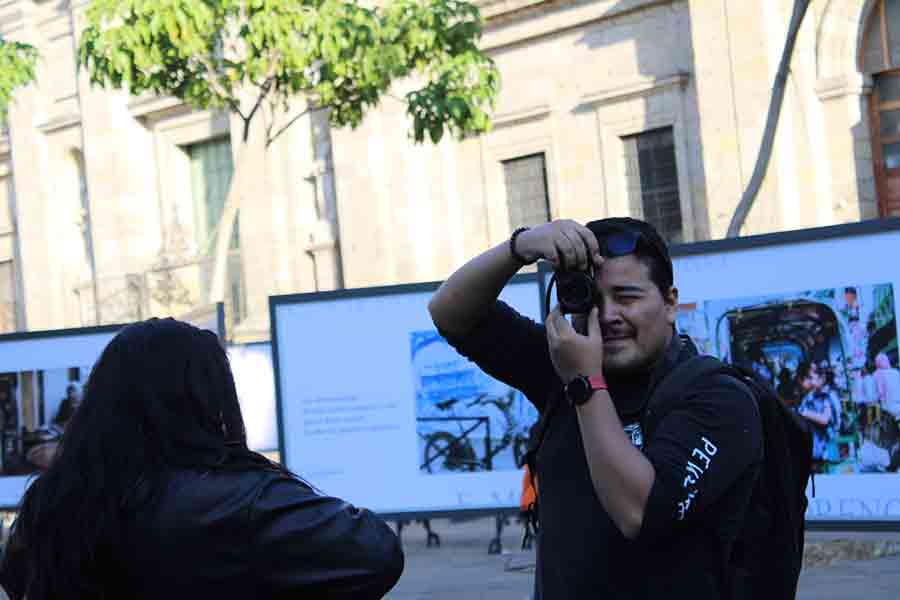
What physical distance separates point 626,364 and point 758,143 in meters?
18.4

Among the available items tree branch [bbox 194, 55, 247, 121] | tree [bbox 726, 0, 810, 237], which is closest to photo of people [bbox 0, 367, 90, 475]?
tree [bbox 726, 0, 810, 237]

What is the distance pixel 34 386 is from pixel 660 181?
12996 millimetres

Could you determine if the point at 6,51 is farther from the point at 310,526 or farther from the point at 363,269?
the point at 310,526

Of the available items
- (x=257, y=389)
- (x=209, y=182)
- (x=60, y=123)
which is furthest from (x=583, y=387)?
(x=60, y=123)

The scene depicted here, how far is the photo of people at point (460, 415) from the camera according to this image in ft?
33.3

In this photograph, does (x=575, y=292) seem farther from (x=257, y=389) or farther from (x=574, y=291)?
(x=257, y=389)

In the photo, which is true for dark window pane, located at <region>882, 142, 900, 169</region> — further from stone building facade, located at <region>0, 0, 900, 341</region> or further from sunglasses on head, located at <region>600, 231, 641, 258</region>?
sunglasses on head, located at <region>600, 231, 641, 258</region>

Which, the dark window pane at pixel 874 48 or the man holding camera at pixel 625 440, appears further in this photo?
the dark window pane at pixel 874 48

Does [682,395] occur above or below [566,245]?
below

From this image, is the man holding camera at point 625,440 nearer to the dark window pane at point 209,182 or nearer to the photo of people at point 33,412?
the photo of people at point 33,412

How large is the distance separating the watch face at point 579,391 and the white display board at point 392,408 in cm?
688

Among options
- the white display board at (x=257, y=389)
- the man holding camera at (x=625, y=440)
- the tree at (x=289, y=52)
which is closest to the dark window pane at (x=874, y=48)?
the tree at (x=289, y=52)

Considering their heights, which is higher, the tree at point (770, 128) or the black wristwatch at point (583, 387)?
the tree at point (770, 128)

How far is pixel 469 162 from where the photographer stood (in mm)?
25734
